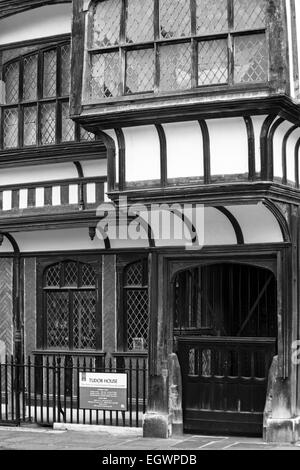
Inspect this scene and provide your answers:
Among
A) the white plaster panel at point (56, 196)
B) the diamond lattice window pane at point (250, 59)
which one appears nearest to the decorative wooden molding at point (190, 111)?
the diamond lattice window pane at point (250, 59)

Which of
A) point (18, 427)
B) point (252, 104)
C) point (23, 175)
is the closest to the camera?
point (252, 104)

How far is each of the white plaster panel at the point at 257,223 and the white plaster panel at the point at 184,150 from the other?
2.60ft

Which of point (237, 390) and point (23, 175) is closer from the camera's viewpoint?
point (237, 390)

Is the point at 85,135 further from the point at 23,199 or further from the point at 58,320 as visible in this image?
the point at 58,320

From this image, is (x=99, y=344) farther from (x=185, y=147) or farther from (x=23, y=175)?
(x=185, y=147)

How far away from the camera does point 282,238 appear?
1371 centimetres

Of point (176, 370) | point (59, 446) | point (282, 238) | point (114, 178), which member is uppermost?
point (114, 178)

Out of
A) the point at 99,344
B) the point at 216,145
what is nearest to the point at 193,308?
the point at 99,344

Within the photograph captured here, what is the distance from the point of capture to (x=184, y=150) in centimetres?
1363

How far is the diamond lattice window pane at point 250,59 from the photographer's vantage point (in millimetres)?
12977

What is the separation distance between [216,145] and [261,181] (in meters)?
0.88

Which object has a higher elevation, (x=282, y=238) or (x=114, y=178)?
(x=114, y=178)

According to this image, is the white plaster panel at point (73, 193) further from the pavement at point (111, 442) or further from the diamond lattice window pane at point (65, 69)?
the pavement at point (111, 442)

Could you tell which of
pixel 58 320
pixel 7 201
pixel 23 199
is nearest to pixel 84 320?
pixel 58 320
